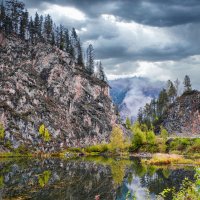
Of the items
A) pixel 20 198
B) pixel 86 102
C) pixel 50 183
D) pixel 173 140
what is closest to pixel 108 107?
pixel 86 102

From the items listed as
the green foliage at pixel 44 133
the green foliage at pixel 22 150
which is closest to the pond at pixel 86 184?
the green foliage at pixel 22 150

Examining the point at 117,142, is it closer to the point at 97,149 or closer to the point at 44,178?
the point at 97,149

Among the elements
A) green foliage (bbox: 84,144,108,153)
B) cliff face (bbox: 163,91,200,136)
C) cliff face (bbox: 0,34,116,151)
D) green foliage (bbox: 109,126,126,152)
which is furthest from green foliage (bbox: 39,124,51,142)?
cliff face (bbox: 163,91,200,136)

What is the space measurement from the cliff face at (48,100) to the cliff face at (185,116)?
31307mm

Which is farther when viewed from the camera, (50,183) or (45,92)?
(45,92)

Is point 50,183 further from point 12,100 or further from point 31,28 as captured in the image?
point 31,28

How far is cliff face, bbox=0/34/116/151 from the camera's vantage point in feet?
478

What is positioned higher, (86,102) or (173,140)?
(86,102)

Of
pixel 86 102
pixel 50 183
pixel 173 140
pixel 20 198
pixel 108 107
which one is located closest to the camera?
pixel 20 198

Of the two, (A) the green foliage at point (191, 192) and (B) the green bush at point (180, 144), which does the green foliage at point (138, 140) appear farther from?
(A) the green foliage at point (191, 192)

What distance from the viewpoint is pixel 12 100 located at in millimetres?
149750

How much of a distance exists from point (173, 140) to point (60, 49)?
3486 inches

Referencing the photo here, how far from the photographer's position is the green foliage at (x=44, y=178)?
61200mm

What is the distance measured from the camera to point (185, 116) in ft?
598
